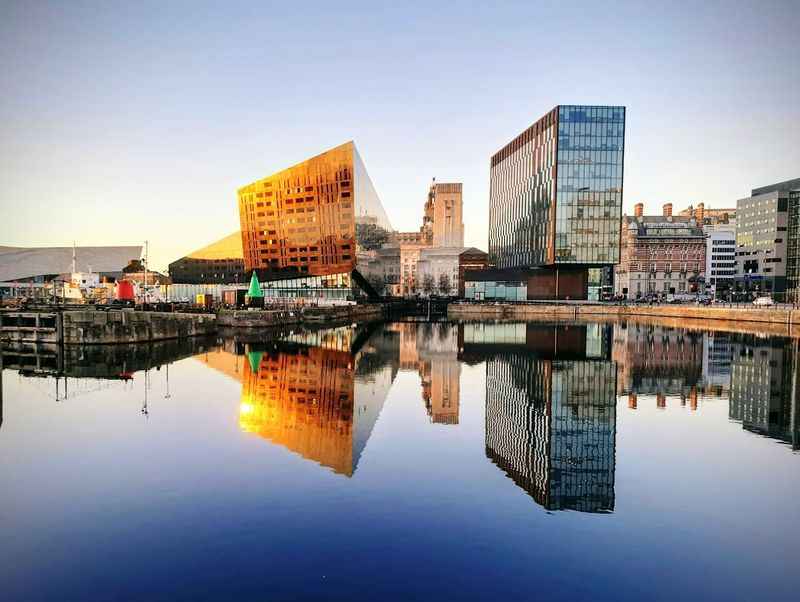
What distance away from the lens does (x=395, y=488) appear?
526 inches

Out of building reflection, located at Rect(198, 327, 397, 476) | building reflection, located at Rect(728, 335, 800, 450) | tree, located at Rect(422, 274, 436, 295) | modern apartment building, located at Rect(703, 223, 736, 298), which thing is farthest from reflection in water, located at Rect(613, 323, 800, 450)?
tree, located at Rect(422, 274, 436, 295)

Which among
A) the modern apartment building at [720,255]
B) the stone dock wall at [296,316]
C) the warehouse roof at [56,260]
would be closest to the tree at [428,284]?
the modern apartment building at [720,255]

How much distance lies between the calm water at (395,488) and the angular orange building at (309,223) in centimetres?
5515

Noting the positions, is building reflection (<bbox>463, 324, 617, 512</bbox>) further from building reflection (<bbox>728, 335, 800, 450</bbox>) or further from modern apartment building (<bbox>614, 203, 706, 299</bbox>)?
modern apartment building (<bbox>614, 203, 706, 299</bbox>)

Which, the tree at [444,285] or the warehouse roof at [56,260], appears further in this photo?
the tree at [444,285]

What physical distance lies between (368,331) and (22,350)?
1301 inches

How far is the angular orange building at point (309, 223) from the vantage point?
81.4 m

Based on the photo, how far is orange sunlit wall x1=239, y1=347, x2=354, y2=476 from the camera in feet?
54.4

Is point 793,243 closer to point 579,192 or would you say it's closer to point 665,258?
point 665,258

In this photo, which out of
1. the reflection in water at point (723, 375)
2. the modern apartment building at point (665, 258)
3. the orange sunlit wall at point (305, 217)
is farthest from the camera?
the modern apartment building at point (665, 258)

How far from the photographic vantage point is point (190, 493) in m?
12.8

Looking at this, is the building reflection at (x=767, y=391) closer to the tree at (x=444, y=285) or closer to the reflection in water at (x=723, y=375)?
the reflection in water at (x=723, y=375)

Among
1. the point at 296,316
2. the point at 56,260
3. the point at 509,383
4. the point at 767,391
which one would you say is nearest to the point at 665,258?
the point at 296,316

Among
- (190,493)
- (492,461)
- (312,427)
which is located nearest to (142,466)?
(190,493)
